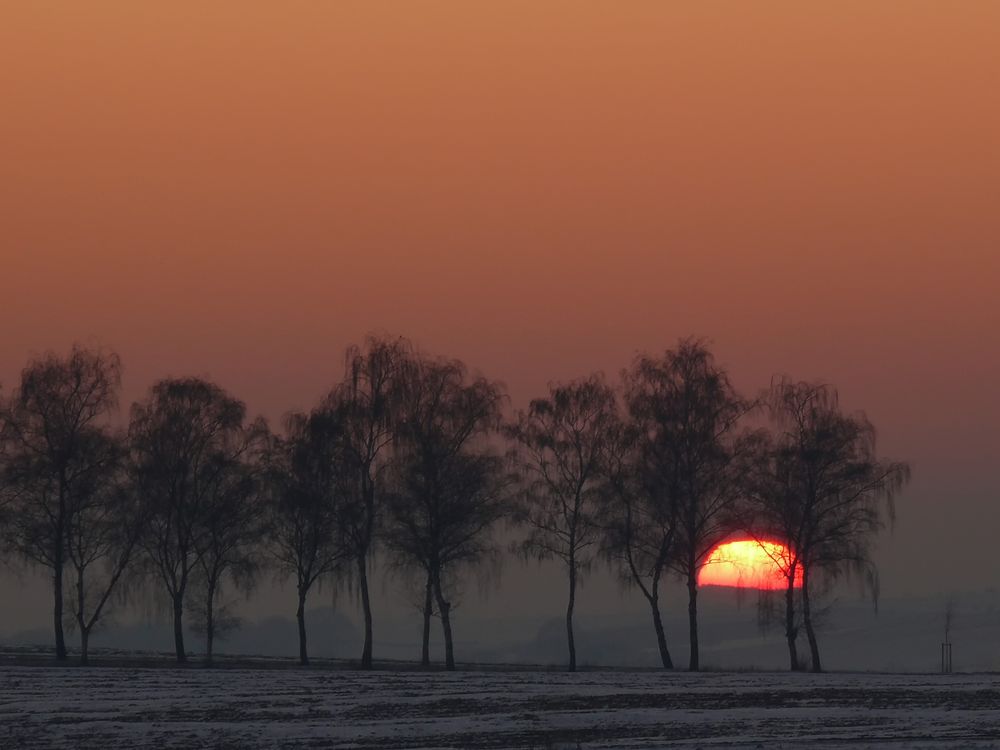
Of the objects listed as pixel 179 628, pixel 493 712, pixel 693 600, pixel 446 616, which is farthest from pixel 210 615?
pixel 493 712

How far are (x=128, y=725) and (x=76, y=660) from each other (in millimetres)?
38613

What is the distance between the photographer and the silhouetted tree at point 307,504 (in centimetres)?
8219

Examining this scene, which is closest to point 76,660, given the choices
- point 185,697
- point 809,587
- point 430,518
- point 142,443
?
point 142,443

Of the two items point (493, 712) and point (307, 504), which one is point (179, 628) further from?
point (493, 712)

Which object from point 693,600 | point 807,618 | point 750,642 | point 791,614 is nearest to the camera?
point 807,618

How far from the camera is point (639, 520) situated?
→ 81188mm

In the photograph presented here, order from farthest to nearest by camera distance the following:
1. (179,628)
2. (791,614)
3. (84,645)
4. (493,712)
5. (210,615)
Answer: (210,615), (179,628), (84,645), (791,614), (493,712)

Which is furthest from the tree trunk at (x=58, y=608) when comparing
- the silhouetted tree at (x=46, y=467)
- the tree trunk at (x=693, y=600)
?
the tree trunk at (x=693, y=600)

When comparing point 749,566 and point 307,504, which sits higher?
point 307,504

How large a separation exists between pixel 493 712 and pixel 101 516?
41.1 meters

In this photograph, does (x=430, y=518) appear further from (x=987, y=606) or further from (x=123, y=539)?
(x=987, y=606)

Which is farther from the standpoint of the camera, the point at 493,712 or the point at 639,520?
the point at 639,520

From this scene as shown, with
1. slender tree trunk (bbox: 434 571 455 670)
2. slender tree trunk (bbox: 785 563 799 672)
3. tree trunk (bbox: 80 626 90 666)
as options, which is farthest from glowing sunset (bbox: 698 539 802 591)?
tree trunk (bbox: 80 626 90 666)

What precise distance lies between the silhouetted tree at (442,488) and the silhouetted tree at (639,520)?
Result: 585 centimetres
